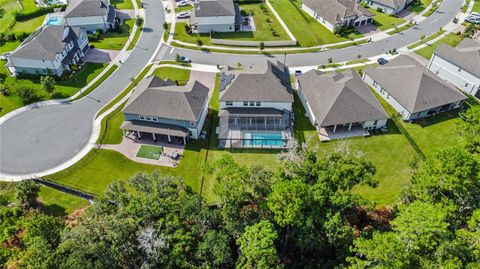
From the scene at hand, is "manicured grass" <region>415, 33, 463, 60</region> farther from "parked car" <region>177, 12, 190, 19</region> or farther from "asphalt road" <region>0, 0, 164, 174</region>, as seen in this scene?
"asphalt road" <region>0, 0, 164, 174</region>

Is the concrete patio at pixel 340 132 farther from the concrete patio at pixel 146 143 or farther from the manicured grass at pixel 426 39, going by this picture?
the manicured grass at pixel 426 39

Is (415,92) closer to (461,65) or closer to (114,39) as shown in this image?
(461,65)

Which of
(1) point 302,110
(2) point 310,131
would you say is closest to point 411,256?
(2) point 310,131

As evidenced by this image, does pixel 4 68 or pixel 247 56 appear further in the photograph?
pixel 247 56

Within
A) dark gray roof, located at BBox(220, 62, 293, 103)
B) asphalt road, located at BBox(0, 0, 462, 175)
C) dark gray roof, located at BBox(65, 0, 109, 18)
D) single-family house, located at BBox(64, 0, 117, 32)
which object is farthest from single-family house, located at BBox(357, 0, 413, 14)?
dark gray roof, located at BBox(65, 0, 109, 18)

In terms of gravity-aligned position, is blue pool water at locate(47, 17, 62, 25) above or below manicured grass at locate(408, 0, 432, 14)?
above

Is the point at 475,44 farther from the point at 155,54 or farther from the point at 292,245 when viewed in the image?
the point at 155,54

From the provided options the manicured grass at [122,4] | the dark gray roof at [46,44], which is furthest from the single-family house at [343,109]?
the manicured grass at [122,4]
